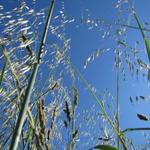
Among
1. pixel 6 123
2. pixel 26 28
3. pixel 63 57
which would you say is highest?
pixel 26 28

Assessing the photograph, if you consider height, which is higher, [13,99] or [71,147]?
[13,99]

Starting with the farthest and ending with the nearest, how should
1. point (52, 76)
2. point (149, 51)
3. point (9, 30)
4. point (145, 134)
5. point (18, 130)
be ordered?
1. point (145, 134)
2. point (52, 76)
3. point (9, 30)
4. point (149, 51)
5. point (18, 130)

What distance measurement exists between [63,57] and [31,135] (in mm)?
290

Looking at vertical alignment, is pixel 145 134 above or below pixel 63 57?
below

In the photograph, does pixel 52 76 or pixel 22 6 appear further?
pixel 52 76

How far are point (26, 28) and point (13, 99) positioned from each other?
25 centimetres

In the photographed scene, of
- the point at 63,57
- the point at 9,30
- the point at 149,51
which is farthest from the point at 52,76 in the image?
the point at 149,51

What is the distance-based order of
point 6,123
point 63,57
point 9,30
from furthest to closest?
point 6,123
point 63,57
point 9,30

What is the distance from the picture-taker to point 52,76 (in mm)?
1339

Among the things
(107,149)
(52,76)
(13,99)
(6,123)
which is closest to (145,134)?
(52,76)

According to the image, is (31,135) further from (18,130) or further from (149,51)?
(18,130)

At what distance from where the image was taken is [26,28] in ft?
2.93

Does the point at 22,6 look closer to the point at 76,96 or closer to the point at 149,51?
the point at 76,96

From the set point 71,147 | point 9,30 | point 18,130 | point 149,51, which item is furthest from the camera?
point 71,147
